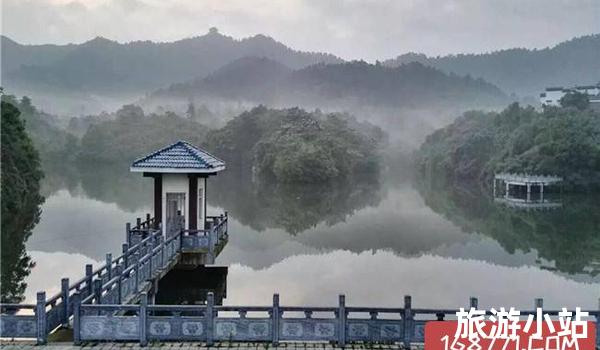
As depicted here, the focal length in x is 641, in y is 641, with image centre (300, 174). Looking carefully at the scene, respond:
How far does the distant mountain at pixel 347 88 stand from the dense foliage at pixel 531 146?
8037 centimetres

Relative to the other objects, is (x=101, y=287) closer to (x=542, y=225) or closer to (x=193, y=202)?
(x=193, y=202)

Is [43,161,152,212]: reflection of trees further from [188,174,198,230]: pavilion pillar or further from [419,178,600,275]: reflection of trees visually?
[188,174,198,230]: pavilion pillar

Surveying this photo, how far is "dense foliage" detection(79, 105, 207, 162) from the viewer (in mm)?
92188

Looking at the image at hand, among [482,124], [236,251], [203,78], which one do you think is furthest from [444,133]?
[203,78]

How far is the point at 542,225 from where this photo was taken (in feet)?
107

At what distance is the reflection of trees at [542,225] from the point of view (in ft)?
77.4

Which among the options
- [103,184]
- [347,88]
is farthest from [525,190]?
[347,88]

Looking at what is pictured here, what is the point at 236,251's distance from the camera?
2369 cm

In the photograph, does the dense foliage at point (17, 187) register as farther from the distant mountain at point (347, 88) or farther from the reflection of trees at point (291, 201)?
the distant mountain at point (347, 88)

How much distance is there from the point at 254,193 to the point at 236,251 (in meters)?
27.5

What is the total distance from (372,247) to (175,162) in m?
10.5

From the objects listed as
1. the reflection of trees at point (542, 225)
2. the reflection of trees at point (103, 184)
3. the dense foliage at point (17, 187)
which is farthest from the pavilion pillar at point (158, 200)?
the reflection of trees at point (103, 184)

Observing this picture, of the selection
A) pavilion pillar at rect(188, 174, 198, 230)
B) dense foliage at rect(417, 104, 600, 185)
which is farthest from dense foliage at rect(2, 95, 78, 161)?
pavilion pillar at rect(188, 174, 198, 230)

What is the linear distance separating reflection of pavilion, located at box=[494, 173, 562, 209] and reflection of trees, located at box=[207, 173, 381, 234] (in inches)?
396
